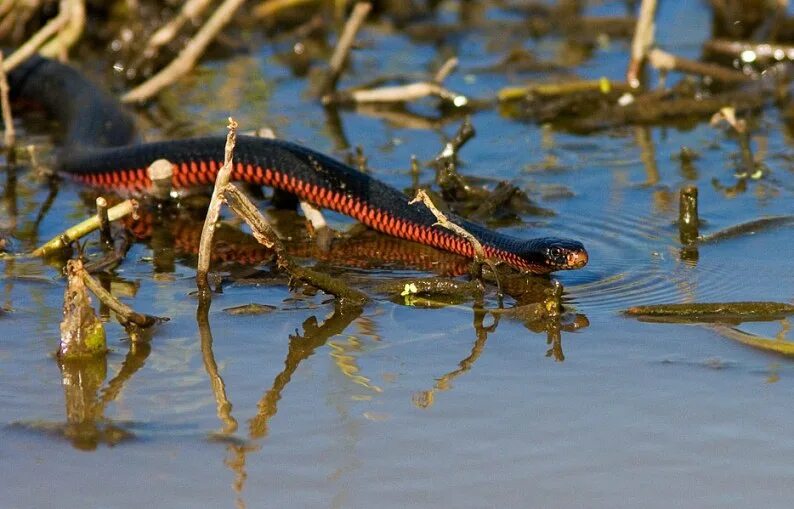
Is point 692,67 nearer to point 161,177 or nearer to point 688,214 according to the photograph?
point 688,214

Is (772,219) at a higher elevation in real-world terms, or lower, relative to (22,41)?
lower

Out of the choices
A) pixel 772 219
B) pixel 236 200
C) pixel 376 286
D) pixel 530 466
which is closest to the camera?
pixel 530 466

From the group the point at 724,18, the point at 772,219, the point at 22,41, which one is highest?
the point at 724,18

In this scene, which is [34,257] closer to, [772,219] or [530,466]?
[530,466]

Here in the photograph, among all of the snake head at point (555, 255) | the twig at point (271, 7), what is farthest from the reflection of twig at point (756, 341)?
the twig at point (271, 7)

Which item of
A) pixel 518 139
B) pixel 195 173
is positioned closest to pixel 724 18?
pixel 518 139

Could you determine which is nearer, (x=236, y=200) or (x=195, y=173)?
(x=236, y=200)

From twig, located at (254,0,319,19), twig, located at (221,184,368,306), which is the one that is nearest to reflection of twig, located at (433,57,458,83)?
Answer: twig, located at (254,0,319,19)

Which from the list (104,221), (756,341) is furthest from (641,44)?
(756,341)
